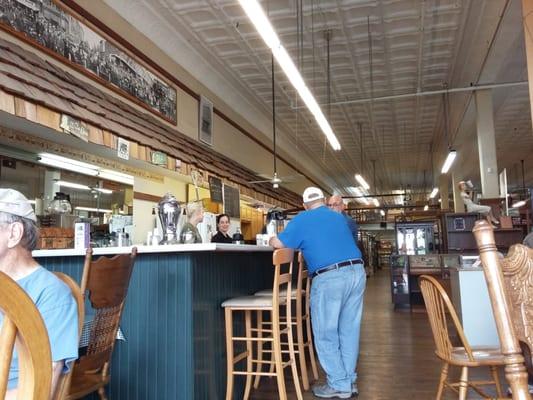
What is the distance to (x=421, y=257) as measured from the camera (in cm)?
915

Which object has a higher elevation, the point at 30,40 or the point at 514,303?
the point at 30,40

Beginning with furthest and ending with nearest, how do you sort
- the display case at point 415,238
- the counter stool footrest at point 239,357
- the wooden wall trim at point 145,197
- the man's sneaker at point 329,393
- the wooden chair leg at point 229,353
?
the display case at point 415,238
the wooden wall trim at point 145,197
the man's sneaker at point 329,393
the counter stool footrest at point 239,357
the wooden chair leg at point 229,353

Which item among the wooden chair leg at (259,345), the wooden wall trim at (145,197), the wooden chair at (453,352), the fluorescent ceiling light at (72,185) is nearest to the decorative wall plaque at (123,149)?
the fluorescent ceiling light at (72,185)

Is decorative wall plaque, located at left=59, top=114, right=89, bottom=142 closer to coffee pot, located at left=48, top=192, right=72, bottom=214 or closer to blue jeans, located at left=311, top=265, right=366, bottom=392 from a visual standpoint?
coffee pot, located at left=48, top=192, right=72, bottom=214

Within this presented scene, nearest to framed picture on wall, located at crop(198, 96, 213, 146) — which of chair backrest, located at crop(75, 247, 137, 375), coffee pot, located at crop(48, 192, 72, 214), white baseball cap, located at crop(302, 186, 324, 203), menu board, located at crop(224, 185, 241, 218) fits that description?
menu board, located at crop(224, 185, 241, 218)

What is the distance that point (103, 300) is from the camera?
7.21ft

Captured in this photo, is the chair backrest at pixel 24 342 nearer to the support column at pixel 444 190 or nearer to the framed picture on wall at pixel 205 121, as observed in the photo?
the framed picture on wall at pixel 205 121

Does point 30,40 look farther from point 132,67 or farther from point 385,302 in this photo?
point 385,302

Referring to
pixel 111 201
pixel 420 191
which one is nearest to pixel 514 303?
pixel 111 201

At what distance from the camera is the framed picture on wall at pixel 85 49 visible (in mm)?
4457

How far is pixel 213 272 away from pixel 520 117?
487 inches

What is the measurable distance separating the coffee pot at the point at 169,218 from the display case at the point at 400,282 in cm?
671

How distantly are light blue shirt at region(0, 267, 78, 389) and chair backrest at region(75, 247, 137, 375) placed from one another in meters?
0.69

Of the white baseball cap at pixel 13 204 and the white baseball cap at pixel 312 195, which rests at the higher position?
the white baseball cap at pixel 312 195
